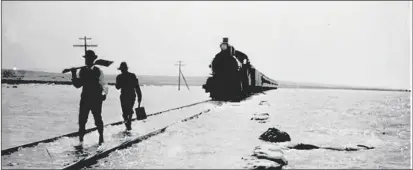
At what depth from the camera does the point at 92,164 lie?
615 cm

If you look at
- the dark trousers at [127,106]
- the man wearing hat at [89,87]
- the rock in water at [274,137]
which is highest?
the man wearing hat at [89,87]

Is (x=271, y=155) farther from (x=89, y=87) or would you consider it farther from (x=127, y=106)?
(x=127, y=106)

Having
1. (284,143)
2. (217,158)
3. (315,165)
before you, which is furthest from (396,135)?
(217,158)

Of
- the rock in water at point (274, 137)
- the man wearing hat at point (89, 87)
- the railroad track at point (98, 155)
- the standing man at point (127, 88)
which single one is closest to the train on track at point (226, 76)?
the standing man at point (127, 88)

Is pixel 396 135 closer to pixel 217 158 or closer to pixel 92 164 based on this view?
pixel 217 158

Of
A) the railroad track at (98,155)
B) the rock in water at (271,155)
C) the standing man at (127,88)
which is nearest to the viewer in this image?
the railroad track at (98,155)

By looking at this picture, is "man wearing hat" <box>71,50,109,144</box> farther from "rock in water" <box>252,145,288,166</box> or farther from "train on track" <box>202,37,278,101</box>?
"train on track" <box>202,37,278,101</box>

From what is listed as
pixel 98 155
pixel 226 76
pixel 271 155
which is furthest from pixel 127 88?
pixel 226 76

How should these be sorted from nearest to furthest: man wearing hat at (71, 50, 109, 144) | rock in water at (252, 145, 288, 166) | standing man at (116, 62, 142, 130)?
rock in water at (252, 145, 288, 166), man wearing hat at (71, 50, 109, 144), standing man at (116, 62, 142, 130)

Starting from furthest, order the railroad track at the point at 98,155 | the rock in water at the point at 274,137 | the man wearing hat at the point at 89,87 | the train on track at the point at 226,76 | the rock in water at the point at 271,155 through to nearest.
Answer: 1. the train on track at the point at 226,76
2. the rock in water at the point at 274,137
3. the man wearing hat at the point at 89,87
4. the rock in water at the point at 271,155
5. the railroad track at the point at 98,155

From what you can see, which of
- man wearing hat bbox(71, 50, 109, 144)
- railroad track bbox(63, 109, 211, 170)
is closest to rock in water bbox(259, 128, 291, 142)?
railroad track bbox(63, 109, 211, 170)

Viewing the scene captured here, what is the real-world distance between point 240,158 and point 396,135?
7167 mm

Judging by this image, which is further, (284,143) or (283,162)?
(284,143)

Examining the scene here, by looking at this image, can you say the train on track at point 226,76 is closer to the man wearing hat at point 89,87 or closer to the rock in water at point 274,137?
the rock in water at point 274,137
